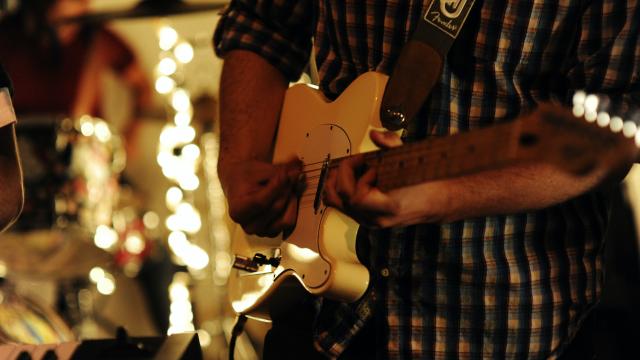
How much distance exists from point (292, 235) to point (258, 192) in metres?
0.09

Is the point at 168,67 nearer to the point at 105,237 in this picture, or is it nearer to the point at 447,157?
the point at 105,237

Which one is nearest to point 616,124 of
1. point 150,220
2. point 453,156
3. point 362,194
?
point 453,156

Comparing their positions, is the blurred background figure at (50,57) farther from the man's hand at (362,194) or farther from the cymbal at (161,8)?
the man's hand at (362,194)

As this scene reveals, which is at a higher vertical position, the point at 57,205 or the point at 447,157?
the point at 447,157

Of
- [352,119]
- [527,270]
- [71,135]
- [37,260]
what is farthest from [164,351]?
[71,135]

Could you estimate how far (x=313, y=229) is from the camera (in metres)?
1.19

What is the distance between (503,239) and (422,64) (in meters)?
0.30

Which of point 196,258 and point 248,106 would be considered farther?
point 196,258

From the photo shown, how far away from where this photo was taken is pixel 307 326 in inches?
50.3

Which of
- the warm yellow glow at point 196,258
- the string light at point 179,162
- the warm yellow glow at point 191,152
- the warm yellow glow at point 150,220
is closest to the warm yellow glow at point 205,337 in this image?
the string light at point 179,162

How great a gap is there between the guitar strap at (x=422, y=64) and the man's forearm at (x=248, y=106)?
0.35 m

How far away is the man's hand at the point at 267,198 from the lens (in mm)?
1247

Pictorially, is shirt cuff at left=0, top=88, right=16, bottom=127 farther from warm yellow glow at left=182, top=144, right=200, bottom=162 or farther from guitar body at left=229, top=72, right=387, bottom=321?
warm yellow glow at left=182, top=144, right=200, bottom=162

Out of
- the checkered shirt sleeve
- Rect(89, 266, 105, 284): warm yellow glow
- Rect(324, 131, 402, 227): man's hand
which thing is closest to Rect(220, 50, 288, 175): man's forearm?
the checkered shirt sleeve
